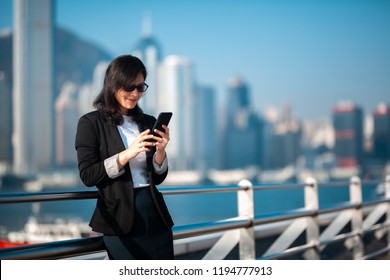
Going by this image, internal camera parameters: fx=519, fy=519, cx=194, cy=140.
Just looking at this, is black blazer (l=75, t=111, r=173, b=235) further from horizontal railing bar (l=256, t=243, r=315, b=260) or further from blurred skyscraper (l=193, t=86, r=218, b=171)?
blurred skyscraper (l=193, t=86, r=218, b=171)

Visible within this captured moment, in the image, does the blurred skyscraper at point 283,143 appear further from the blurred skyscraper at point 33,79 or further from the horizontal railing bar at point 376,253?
the horizontal railing bar at point 376,253

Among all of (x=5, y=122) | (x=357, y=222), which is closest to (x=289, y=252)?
(x=357, y=222)

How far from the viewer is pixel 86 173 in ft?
5.56

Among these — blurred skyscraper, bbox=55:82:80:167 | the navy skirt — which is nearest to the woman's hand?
the navy skirt

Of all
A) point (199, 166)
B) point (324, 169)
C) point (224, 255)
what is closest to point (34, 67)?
point (199, 166)

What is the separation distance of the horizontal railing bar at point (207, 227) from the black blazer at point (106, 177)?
61 centimetres


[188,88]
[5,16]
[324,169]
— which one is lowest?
[324,169]

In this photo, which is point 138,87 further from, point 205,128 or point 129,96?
point 205,128

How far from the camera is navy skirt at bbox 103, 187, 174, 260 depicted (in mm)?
1729

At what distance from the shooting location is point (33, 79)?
95.8 meters

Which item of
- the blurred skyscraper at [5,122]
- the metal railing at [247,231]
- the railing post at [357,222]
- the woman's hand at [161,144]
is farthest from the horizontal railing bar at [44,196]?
the blurred skyscraper at [5,122]

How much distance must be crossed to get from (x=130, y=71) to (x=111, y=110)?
150 mm
